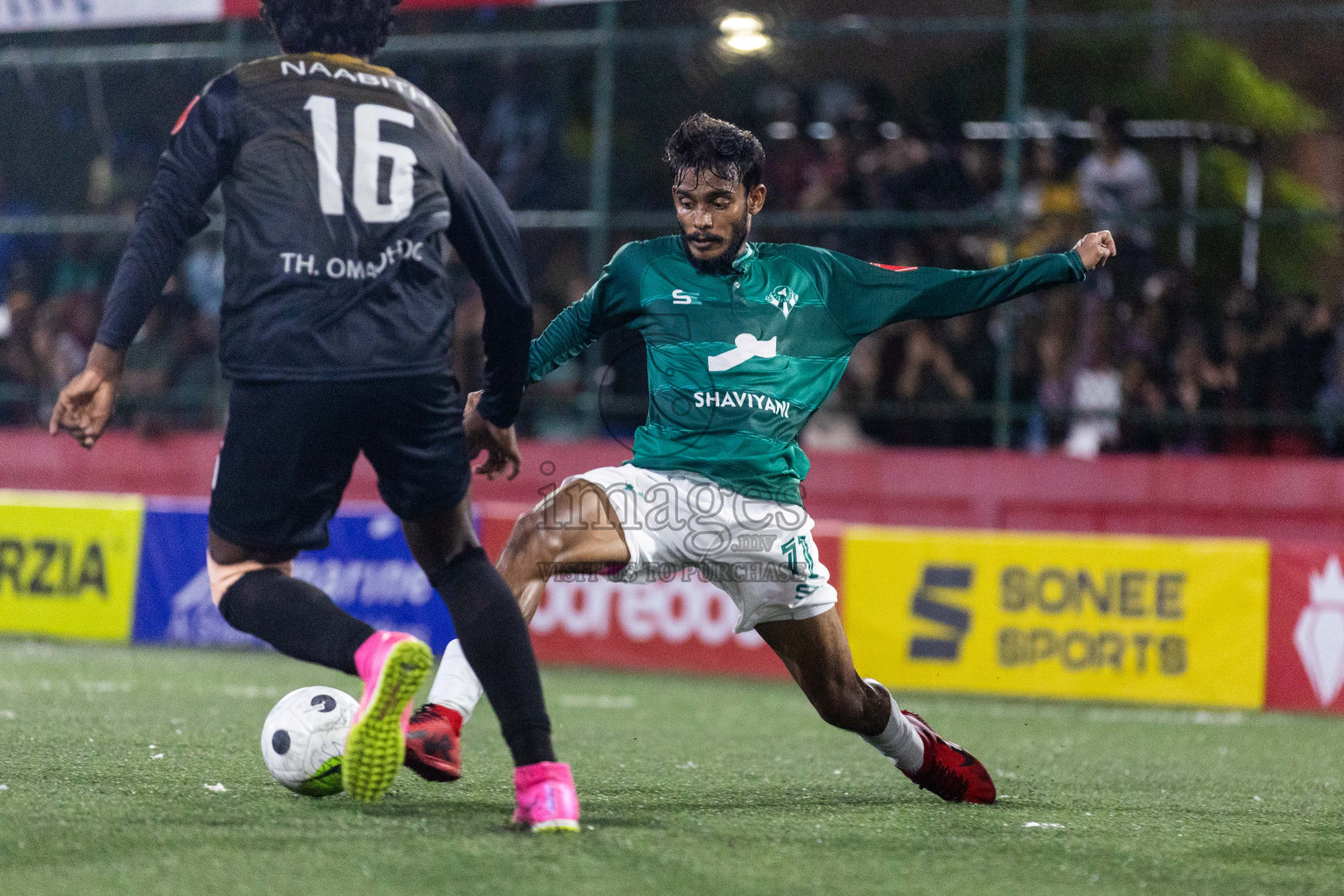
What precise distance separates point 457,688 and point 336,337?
120cm

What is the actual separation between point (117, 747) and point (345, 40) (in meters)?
2.76

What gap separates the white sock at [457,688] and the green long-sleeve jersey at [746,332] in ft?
2.63

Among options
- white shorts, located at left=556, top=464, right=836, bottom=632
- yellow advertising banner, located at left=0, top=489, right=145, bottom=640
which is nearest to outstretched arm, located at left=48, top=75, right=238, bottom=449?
white shorts, located at left=556, top=464, right=836, bottom=632

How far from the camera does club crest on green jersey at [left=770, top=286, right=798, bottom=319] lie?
4.90m

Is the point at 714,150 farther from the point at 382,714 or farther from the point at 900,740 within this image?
the point at 382,714

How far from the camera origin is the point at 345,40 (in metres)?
3.79

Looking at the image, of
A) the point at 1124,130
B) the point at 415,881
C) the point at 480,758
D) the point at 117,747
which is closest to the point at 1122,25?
the point at 1124,130

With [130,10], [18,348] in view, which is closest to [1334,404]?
[130,10]

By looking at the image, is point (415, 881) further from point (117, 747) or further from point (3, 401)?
point (3, 401)

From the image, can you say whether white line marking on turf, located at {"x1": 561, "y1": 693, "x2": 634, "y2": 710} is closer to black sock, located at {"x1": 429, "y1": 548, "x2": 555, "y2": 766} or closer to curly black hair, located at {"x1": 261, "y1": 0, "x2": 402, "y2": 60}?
black sock, located at {"x1": 429, "y1": 548, "x2": 555, "y2": 766}

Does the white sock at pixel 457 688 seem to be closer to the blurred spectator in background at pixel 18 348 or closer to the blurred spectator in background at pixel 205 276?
the blurred spectator in background at pixel 205 276

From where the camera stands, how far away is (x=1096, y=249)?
463cm

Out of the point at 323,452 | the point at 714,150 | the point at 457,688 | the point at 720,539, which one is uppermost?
the point at 714,150

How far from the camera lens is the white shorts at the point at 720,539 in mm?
4637
